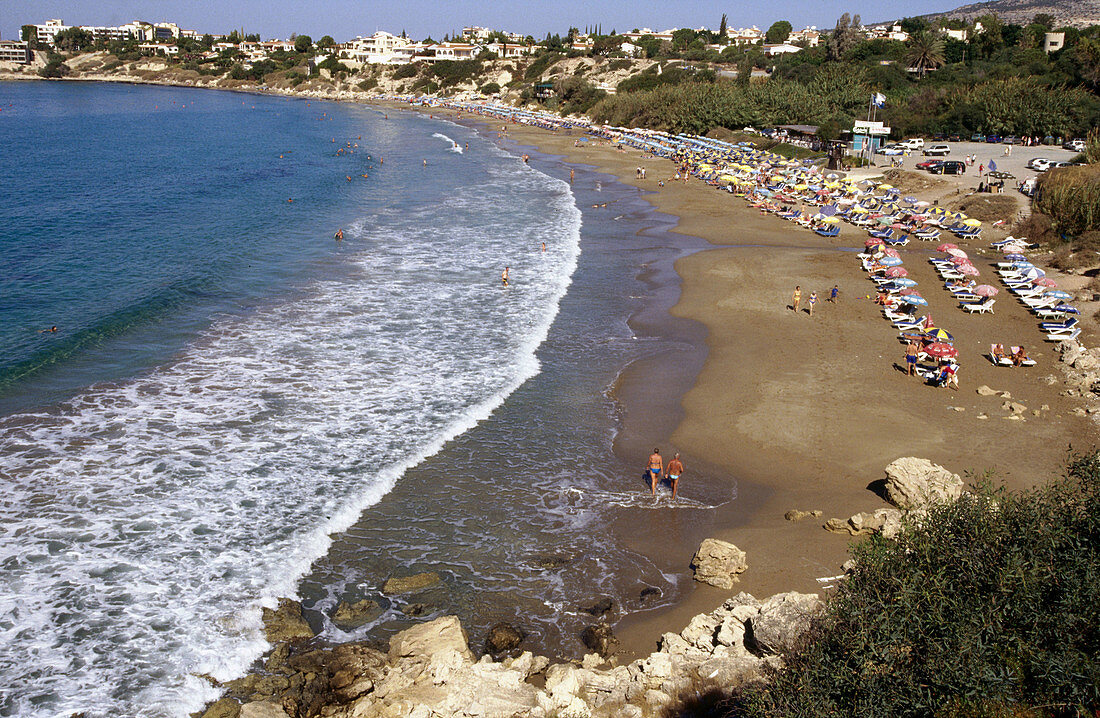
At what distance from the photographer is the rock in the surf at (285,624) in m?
12.3

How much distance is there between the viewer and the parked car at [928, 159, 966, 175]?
5172 cm

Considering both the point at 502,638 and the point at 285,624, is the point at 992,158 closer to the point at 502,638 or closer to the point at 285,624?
the point at 502,638

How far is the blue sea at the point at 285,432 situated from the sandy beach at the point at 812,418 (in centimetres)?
95

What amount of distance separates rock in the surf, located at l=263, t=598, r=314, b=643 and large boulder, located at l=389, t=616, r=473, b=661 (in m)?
1.58

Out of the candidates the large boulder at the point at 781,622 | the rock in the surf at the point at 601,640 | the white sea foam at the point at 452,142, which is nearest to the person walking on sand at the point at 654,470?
the rock in the surf at the point at 601,640

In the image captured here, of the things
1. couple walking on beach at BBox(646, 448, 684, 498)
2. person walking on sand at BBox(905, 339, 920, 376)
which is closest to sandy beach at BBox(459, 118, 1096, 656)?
person walking on sand at BBox(905, 339, 920, 376)

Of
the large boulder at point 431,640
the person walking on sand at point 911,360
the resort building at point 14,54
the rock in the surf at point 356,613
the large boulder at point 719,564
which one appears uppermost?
the resort building at point 14,54

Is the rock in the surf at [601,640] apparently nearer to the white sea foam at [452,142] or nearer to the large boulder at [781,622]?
the large boulder at [781,622]

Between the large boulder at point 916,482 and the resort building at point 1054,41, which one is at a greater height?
the resort building at point 1054,41

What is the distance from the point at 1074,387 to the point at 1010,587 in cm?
1534

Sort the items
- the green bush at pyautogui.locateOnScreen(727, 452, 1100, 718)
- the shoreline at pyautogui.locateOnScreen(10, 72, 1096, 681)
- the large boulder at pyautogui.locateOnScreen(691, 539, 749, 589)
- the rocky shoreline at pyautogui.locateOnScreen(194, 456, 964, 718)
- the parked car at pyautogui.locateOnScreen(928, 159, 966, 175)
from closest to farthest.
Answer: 1. the green bush at pyautogui.locateOnScreen(727, 452, 1100, 718)
2. the rocky shoreline at pyautogui.locateOnScreen(194, 456, 964, 718)
3. the large boulder at pyautogui.locateOnScreen(691, 539, 749, 589)
4. the shoreline at pyautogui.locateOnScreen(10, 72, 1096, 681)
5. the parked car at pyautogui.locateOnScreen(928, 159, 966, 175)

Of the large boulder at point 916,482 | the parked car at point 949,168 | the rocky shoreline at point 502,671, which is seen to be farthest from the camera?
the parked car at point 949,168

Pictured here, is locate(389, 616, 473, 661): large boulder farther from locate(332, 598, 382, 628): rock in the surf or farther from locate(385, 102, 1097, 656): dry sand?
locate(385, 102, 1097, 656): dry sand

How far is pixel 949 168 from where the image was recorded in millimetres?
52156
